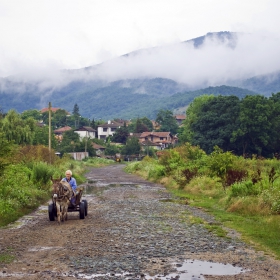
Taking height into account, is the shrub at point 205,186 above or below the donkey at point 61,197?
below

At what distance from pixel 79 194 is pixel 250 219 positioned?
737 cm

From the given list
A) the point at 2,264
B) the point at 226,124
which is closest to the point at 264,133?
the point at 226,124

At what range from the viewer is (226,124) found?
7862 centimetres

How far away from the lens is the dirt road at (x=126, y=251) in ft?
33.8

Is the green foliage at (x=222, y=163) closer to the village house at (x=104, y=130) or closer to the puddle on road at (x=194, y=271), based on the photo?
the puddle on road at (x=194, y=271)

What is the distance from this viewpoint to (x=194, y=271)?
10523 mm

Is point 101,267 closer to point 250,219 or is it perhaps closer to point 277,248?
point 277,248

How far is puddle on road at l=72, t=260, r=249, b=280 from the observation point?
391 inches

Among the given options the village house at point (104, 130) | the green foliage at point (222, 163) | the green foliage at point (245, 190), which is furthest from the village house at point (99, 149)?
the green foliage at point (245, 190)

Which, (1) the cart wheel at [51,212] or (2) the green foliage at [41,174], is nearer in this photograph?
(1) the cart wheel at [51,212]

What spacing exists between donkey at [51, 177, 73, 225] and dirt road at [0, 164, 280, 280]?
1.42 ft

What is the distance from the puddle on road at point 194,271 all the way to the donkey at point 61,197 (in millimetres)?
7405

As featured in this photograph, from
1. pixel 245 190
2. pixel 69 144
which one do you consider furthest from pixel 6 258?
pixel 69 144

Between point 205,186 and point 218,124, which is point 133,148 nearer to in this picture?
point 218,124
